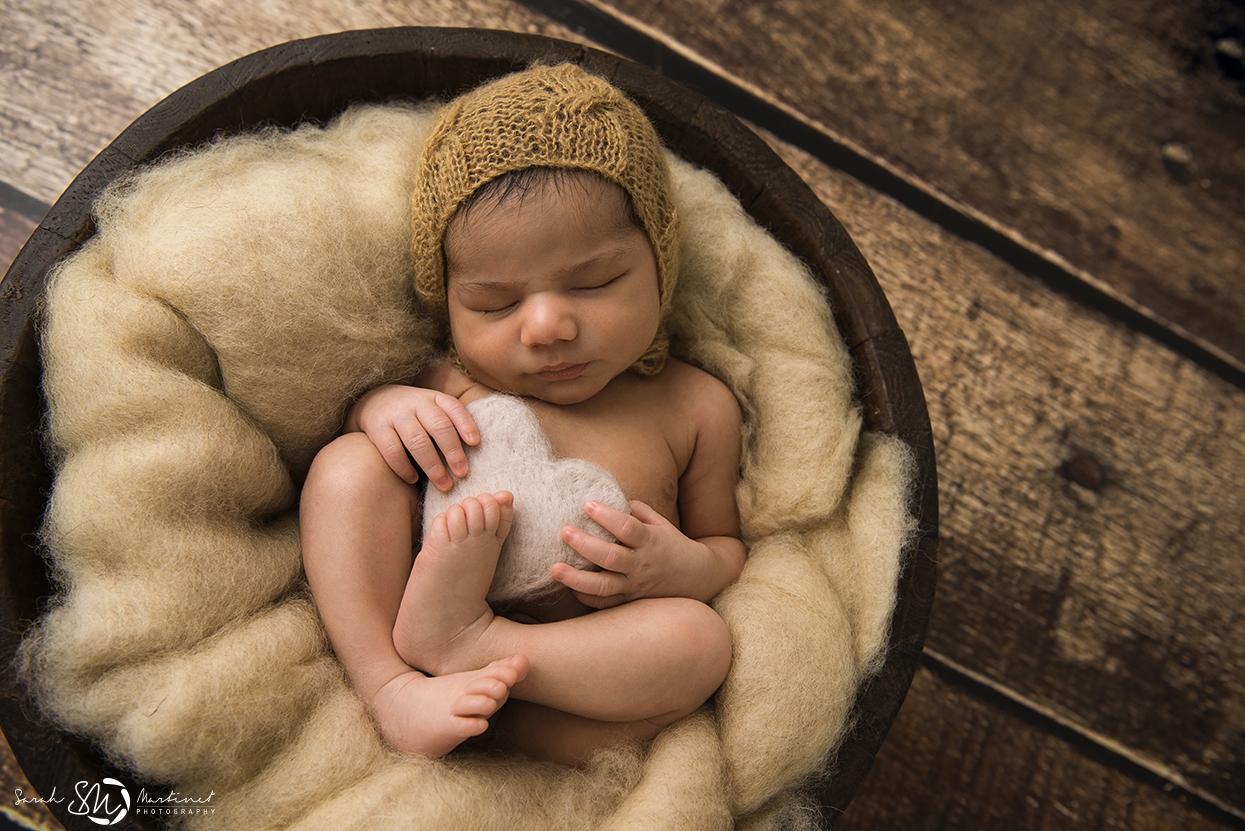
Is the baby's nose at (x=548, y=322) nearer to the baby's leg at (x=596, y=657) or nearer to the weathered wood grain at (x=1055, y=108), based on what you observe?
the baby's leg at (x=596, y=657)

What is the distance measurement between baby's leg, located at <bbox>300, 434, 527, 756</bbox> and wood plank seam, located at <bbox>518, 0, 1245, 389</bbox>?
793mm

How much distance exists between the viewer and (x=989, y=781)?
119 cm

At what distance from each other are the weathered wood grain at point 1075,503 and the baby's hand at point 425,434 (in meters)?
0.72

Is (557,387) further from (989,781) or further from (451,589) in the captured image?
(989,781)

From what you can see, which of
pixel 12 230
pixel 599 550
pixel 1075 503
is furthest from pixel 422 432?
pixel 1075 503

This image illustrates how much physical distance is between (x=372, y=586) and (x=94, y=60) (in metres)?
0.90

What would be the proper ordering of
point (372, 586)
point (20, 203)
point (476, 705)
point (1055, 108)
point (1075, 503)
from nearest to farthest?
point (476, 705) < point (372, 586) < point (20, 203) < point (1075, 503) < point (1055, 108)

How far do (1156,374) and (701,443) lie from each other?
2.69 ft

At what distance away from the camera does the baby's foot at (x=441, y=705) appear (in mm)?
787

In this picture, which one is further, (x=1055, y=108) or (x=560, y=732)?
(x=1055, y=108)

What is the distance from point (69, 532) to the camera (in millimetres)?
802

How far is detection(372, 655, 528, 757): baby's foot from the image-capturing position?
787mm

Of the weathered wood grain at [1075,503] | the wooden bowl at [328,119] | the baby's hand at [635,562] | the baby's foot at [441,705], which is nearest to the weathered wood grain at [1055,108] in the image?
the weathered wood grain at [1075,503]

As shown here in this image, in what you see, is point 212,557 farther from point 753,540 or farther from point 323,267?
point 753,540
